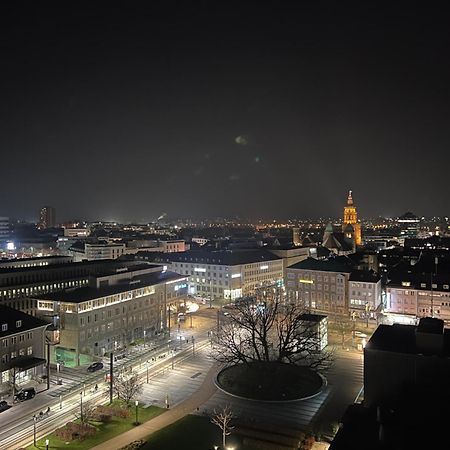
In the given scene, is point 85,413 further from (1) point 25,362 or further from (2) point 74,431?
(1) point 25,362

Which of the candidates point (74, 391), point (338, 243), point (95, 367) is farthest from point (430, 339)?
point (338, 243)

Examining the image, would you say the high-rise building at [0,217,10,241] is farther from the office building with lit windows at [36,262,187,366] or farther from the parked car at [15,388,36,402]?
the parked car at [15,388,36,402]

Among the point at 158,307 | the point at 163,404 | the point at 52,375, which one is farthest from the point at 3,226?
the point at 163,404

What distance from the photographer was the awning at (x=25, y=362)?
106 ft

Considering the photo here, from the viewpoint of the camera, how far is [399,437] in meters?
18.7

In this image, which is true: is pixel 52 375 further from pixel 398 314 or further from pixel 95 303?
pixel 398 314

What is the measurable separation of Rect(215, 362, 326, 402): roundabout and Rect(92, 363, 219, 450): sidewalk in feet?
3.15

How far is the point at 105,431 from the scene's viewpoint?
2564 cm

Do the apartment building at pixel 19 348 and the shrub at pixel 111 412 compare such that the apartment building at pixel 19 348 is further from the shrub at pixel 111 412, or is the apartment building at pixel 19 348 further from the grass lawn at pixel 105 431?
the grass lawn at pixel 105 431

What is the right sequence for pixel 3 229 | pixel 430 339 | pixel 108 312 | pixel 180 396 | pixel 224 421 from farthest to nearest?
pixel 3 229 → pixel 108 312 → pixel 180 396 → pixel 430 339 → pixel 224 421

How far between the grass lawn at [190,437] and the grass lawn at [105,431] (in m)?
2.12

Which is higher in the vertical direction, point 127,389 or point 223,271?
point 223,271

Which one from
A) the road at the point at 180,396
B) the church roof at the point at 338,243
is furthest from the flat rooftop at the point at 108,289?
the church roof at the point at 338,243

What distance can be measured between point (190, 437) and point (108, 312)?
19.9 m
